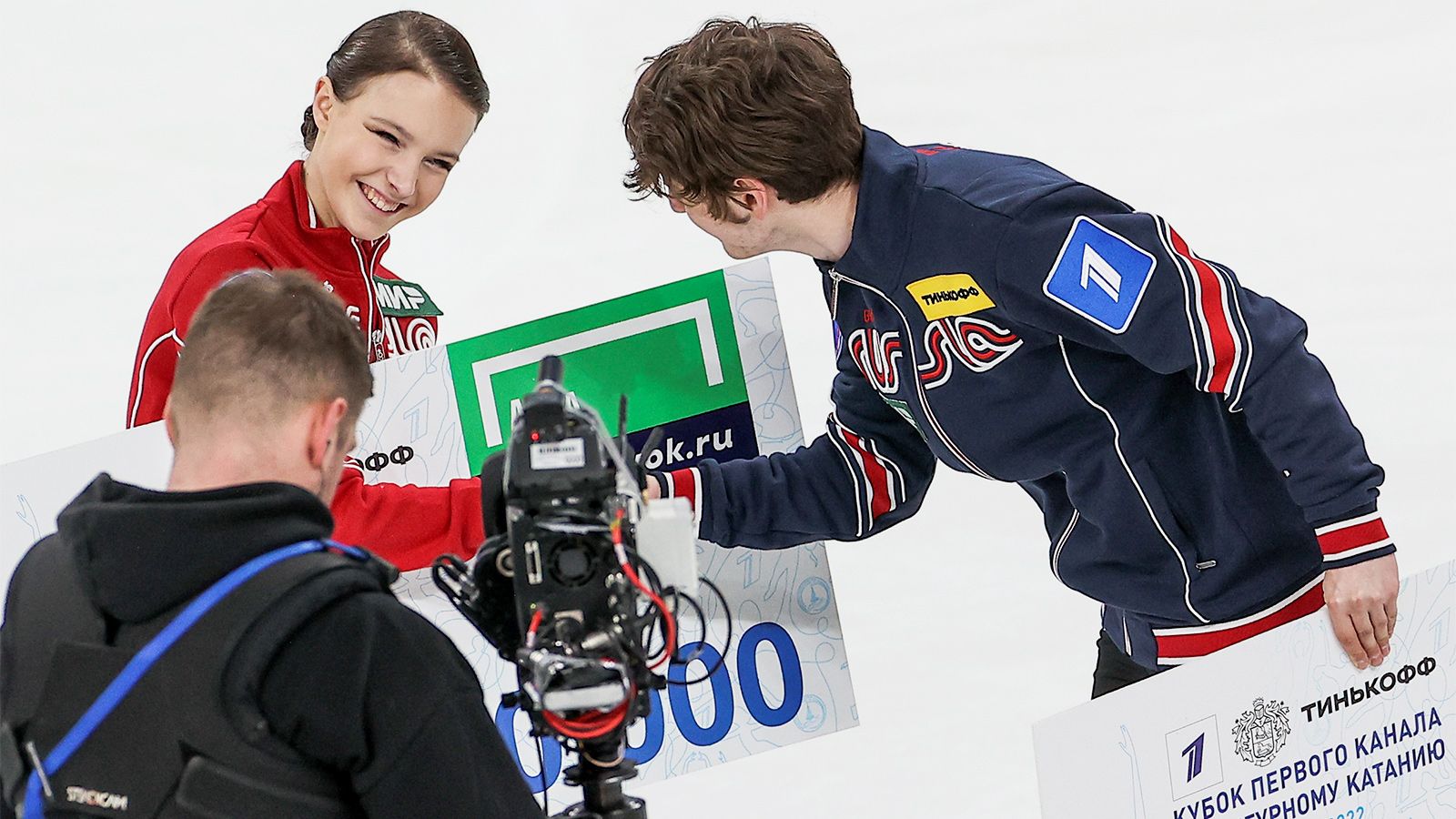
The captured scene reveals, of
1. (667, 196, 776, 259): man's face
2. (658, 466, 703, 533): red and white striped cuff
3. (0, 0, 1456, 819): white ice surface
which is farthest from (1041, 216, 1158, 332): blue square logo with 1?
(0, 0, 1456, 819): white ice surface

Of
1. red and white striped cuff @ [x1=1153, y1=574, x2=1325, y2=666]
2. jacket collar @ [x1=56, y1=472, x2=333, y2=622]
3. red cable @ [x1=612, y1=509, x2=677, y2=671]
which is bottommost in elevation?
red and white striped cuff @ [x1=1153, y1=574, x2=1325, y2=666]

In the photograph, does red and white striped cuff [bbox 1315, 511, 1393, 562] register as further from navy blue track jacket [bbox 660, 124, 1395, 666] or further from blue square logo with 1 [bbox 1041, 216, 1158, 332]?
blue square logo with 1 [bbox 1041, 216, 1158, 332]

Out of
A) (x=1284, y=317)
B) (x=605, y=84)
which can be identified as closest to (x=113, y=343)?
(x=605, y=84)

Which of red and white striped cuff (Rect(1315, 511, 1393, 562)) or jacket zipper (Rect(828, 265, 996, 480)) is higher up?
jacket zipper (Rect(828, 265, 996, 480))

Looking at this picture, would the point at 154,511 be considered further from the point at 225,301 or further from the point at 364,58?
the point at 364,58

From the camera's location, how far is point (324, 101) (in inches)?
85.9

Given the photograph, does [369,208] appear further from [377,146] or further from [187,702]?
[187,702]

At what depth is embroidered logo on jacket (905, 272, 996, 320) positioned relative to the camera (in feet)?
5.79

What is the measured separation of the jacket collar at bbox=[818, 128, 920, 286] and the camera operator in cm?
76

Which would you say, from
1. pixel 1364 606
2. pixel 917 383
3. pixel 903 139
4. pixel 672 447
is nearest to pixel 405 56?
pixel 672 447

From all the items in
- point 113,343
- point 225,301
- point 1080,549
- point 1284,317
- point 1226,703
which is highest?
point 113,343

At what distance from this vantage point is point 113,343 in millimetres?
3902

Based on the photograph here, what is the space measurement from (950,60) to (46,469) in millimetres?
3231

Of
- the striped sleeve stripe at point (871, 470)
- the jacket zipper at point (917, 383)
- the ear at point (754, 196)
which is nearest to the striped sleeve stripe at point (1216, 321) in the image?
the jacket zipper at point (917, 383)
